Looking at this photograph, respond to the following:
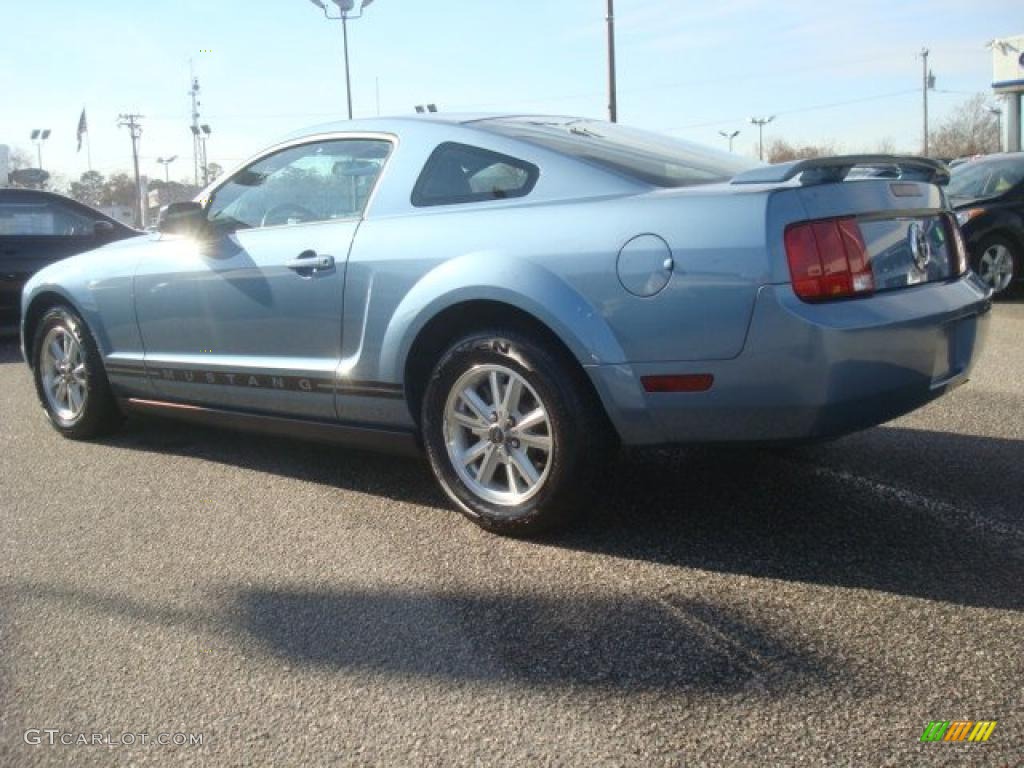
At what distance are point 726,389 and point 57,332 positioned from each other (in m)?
3.94

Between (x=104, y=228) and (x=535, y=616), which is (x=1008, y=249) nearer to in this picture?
(x=104, y=228)

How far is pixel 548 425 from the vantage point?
11.1 ft

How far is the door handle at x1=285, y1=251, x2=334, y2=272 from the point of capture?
396 cm

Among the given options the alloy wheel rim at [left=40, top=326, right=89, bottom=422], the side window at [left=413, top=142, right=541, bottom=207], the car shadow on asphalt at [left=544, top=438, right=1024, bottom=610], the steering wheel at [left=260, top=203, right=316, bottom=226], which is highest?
the side window at [left=413, top=142, right=541, bottom=207]

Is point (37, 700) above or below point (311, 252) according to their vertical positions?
below

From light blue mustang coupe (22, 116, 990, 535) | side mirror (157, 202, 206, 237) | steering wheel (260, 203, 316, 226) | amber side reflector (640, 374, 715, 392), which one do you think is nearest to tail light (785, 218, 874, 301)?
light blue mustang coupe (22, 116, 990, 535)

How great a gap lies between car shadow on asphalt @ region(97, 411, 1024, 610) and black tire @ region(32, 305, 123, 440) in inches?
21.5

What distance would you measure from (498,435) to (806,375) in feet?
3.64

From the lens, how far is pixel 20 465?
500 centimetres

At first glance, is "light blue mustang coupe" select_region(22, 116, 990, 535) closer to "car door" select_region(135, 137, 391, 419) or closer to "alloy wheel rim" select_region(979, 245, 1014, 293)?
"car door" select_region(135, 137, 391, 419)

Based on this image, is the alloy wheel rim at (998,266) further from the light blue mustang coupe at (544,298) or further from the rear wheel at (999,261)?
the light blue mustang coupe at (544,298)

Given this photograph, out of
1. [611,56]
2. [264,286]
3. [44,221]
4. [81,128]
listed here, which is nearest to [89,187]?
[81,128]

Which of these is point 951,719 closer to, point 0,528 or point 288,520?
point 288,520

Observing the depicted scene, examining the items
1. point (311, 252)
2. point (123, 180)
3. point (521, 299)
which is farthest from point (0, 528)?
point (123, 180)
